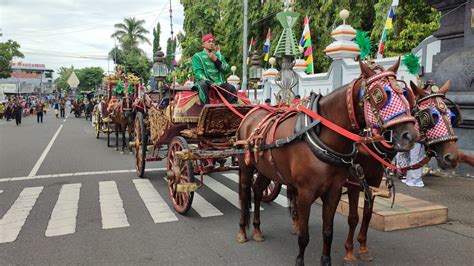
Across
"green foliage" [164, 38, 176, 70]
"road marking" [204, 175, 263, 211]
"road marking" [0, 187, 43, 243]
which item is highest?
"green foliage" [164, 38, 176, 70]

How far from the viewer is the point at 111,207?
19.9ft

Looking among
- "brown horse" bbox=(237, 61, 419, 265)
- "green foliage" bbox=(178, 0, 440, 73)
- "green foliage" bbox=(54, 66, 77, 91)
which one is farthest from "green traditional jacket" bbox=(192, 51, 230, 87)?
"green foliage" bbox=(54, 66, 77, 91)

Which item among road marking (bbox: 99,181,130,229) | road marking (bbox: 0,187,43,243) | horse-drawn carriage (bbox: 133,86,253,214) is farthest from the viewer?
horse-drawn carriage (bbox: 133,86,253,214)

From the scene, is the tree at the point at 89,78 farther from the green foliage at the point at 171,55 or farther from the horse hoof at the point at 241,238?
the horse hoof at the point at 241,238

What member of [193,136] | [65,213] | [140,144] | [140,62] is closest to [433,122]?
[193,136]

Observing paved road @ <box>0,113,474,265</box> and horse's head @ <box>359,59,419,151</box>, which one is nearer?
horse's head @ <box>359,59,419,151</box>

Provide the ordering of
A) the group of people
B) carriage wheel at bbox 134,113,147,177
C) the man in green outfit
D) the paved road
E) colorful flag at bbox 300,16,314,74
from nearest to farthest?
the paved road → the man in green outfit → carriage wheel at bbox 134,113,147,177 → colorful flag at bbox 300,16,314,74 → the group of people

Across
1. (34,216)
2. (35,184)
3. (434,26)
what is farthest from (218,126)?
(434,26)

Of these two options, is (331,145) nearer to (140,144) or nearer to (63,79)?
(140,144)

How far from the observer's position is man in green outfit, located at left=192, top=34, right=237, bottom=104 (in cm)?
585

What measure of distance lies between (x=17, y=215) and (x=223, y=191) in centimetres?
336

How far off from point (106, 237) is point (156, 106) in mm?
3414

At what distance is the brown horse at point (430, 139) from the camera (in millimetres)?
3229

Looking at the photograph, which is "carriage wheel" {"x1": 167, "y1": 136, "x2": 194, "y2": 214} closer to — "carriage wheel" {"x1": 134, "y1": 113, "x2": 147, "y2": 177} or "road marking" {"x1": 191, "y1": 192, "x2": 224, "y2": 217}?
"road marking" {"x1": 191, "y1": 192, "x2": 224, "y2": 217}
